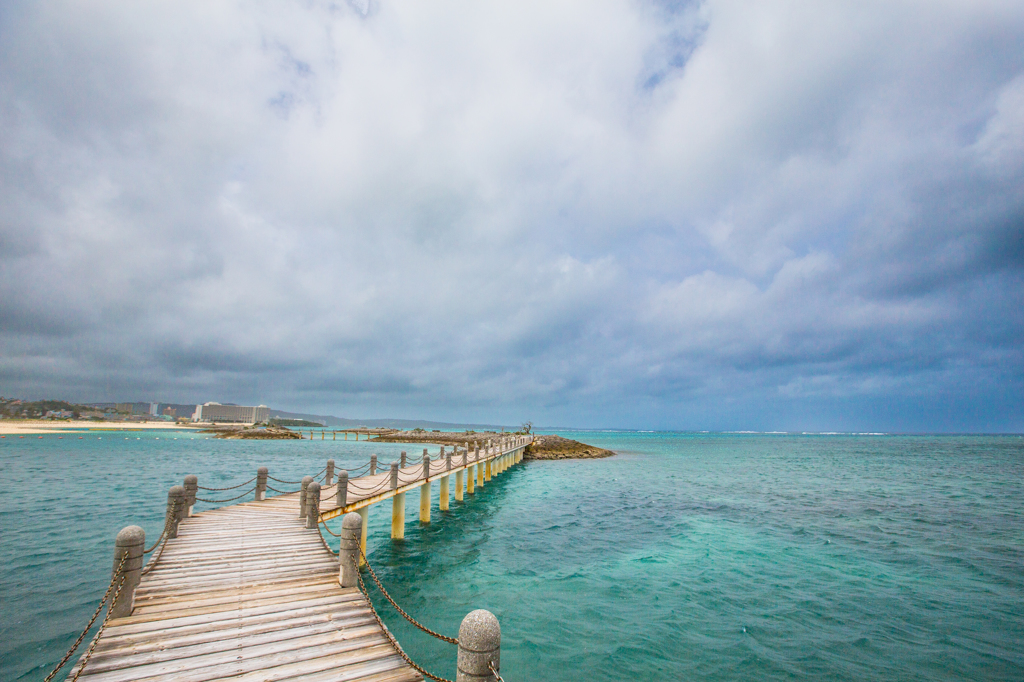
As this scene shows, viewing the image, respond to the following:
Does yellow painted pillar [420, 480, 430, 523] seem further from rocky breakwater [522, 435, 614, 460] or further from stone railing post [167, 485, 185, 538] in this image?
rocky breakwater [522, 435, 614, 460]

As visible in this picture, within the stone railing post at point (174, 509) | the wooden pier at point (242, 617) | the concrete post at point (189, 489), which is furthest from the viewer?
the concrete post at point (189, 489)

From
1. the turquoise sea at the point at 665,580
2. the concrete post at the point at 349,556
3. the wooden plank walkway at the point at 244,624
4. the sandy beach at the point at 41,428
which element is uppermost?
the concrete post at the point at 349,556

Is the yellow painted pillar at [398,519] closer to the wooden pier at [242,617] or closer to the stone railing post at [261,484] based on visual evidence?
the stone railing post at [261,484]

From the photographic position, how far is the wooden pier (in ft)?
19.8

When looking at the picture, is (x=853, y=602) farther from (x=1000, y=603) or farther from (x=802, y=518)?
(x=802, y=518)

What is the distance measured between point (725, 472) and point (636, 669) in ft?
148

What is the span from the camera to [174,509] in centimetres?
1077

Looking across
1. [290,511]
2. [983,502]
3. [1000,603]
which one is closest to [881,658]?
[1000,603]

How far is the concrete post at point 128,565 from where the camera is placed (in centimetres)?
718

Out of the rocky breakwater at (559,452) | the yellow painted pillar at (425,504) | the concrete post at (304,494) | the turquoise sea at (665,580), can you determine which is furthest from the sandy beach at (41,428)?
the concrete post at (304,494)

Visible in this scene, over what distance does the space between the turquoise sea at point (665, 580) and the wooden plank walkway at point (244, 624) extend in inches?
128

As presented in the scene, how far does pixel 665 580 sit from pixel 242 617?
12529mm

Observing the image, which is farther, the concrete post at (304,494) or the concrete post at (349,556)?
the concrete post at (304,494)

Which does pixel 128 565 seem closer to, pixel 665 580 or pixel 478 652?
pixel 478 652
